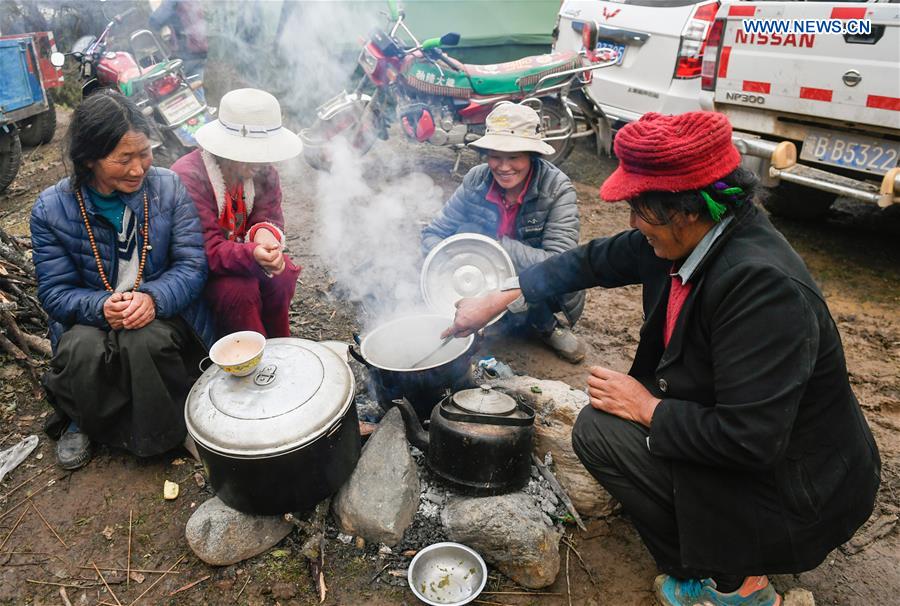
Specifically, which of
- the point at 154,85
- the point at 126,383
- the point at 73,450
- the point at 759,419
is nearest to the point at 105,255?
the point at 126,383

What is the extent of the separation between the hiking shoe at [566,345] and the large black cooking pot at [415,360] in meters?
1.18

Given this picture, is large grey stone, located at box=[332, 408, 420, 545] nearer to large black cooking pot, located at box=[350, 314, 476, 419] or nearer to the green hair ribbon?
large black cooking pot, located at box=[350, 314, 476, 419]

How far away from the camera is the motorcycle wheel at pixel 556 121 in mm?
7023

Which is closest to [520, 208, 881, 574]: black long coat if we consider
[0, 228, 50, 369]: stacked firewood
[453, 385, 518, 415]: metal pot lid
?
[453, 385, 518, 415]: metal pot lid

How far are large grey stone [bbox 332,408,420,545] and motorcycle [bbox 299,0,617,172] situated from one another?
14.9 feet

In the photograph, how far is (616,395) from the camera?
7.72ft

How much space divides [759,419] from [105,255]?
9.57 feet

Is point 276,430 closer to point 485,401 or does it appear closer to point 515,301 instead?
point 485,401

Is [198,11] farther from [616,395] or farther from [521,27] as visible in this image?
[616,395]

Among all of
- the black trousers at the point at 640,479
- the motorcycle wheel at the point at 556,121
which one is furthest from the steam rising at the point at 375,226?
the black trousers at the point at 640,479

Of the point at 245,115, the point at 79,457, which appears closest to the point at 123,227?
the point at 245,115

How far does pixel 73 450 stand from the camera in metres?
3.06

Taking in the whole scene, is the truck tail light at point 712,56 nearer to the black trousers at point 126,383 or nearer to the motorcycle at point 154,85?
the black trousers at point 126,383

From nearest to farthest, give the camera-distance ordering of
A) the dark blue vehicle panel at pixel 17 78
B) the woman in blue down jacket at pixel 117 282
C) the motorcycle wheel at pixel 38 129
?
1. the woman in blue down jacket at pixel 117 282
2. the dark blue vehicle panel at pixel 17 78
3. the motorcycle wheel at pixel 38 129
